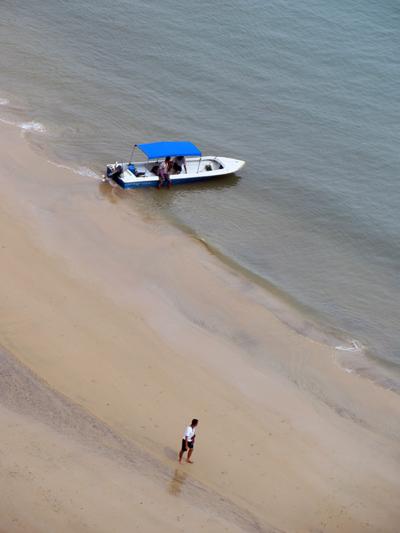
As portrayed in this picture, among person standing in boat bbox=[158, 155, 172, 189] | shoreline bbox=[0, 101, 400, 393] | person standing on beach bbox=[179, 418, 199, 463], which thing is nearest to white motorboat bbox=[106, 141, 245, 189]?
person standing in boat bbox=[158, 155, 172, 189]

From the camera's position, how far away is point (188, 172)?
3703cm

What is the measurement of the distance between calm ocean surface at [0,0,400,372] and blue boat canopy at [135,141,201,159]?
5.47ft

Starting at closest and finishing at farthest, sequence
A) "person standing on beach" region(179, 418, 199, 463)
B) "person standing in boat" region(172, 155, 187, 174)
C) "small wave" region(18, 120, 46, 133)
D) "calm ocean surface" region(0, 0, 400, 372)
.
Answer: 1. "person standing on beach" region(179, 418, 199, 463)
2. "calm ocean surface" region(0, 0, 400, 372)
3. "person standing in boat" region(172, 155, 187, 174)
4. "small wave" region(18, 120, 46, 133)

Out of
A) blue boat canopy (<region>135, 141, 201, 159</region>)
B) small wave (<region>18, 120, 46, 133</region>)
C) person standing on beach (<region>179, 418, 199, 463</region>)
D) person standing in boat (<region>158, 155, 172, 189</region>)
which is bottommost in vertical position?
person standing on beach (<region>179, 418, 199, 463</region>)

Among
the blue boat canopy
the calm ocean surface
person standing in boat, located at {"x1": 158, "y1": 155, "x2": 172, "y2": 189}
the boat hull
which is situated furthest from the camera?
person standing in boat, located at {"x1": 158, "y1": 155, "x2": 172, "y2": 189}

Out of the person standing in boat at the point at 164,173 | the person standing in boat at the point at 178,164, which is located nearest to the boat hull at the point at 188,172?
the person standing in boat at the point at 164,173

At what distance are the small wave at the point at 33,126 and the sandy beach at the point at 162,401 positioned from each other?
296 inches

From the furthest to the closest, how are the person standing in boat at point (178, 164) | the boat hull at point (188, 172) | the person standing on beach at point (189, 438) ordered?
1. the person standing in boat at point (178, 164)
2. the boat hull at point (188, 172)
3. the person standing on beach at point (189, 438)

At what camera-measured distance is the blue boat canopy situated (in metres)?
35.2

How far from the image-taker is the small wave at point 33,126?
125 ft

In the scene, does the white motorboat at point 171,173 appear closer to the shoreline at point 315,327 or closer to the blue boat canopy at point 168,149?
the blue boat canopy at point 168,149

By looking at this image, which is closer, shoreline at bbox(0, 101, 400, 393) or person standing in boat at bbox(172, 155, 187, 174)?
shoreline at bbox(0, 101, 400, 393)

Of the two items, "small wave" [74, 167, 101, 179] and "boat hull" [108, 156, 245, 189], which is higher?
"boat hull" [108, 156, 245, 189]

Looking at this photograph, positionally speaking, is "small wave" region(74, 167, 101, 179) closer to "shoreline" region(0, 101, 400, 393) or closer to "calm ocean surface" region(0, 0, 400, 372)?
"calm ocean surface" region(0, 0, 400, 372)
